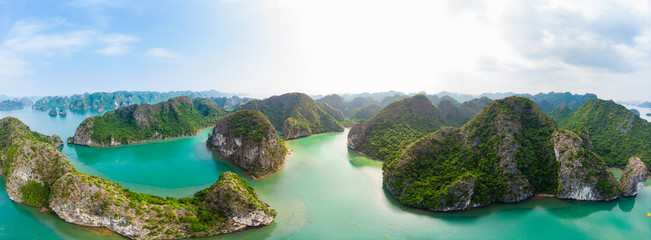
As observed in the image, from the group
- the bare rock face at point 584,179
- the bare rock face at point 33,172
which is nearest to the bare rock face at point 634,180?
the bare rock face at point 584,179

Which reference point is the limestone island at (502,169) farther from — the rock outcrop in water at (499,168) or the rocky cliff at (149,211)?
the rocky cliff at (149,211)

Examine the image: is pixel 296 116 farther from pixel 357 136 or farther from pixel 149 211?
pixel 149 211

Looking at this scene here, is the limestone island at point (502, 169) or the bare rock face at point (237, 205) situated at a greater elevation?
the limestone island at point (502, 169)

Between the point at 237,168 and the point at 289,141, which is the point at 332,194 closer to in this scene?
the point at 237,168

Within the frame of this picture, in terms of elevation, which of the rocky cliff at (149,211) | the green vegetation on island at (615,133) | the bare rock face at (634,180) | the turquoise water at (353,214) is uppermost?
the green vegetation on island at (615,133)

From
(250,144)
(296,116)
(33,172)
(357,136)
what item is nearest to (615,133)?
(357,136)

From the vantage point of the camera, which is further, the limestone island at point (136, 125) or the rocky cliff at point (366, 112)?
the rocky cliff at point (366, 112)
